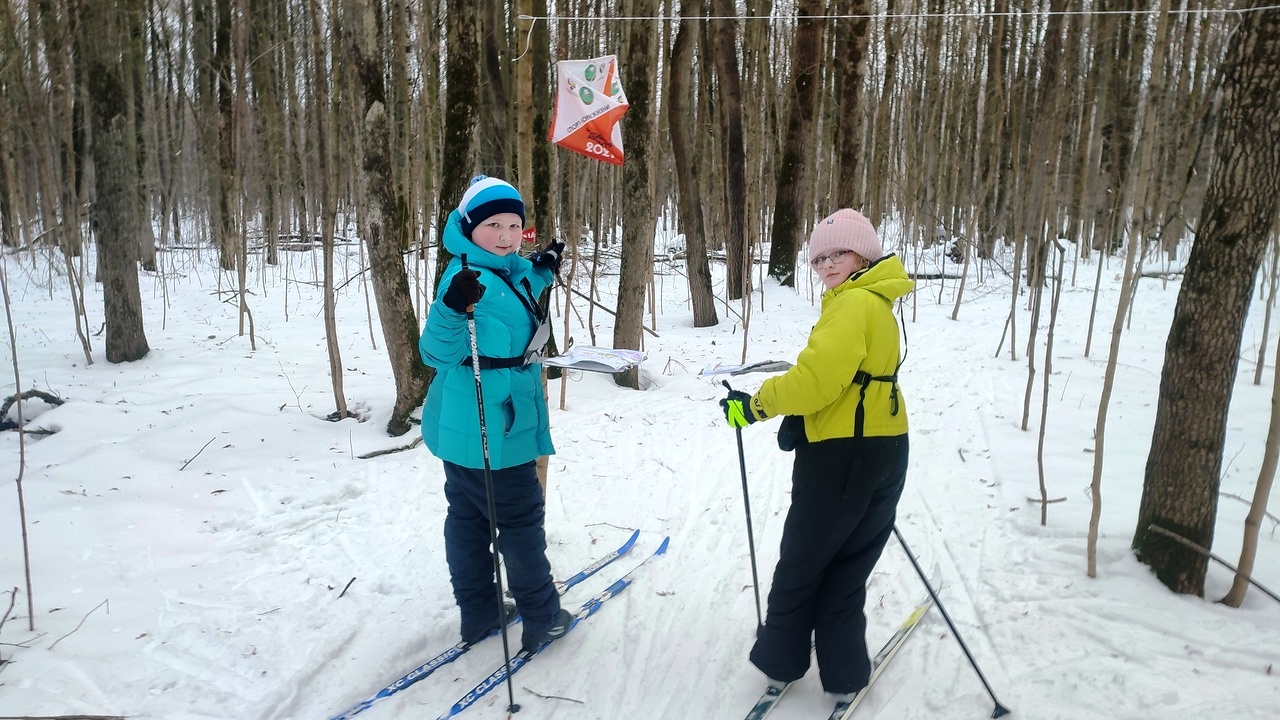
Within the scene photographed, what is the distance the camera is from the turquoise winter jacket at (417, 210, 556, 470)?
9.13ft

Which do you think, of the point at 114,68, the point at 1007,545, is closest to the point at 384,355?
the point at 114,68

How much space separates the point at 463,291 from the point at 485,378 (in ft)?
1.33

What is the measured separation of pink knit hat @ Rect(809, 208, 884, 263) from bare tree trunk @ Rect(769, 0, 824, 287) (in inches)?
374

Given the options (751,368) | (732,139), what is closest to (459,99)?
(751,368)

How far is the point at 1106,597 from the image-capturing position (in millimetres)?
3299

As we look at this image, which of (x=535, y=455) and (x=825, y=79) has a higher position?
(x=825, y=79)

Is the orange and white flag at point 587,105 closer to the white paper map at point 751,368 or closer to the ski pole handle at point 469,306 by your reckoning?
the ski pole handle at point 469,306

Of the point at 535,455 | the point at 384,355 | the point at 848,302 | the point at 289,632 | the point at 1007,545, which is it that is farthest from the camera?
the point at 384,355

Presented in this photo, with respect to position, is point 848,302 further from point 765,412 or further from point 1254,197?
point 1254,197

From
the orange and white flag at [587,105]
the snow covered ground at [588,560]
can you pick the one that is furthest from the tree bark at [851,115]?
the orange and white flag at [587,105]

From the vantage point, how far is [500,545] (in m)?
2.98

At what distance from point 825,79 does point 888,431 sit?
1853 cm

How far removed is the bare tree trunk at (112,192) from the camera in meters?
8.03

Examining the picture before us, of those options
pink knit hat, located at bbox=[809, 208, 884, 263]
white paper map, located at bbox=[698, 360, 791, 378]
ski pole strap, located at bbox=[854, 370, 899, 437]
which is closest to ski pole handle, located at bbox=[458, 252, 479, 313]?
white paper map, located at bbox=[698, 360, 791, 378]
